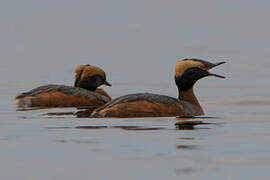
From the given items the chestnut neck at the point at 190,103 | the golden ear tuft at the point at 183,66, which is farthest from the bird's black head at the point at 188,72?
the chestnut neck at the point at 190,103

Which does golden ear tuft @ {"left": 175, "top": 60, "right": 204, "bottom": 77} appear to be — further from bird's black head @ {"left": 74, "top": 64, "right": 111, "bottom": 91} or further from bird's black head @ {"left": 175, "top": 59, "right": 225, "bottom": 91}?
bird's black head @ {"left": 74, "top": 64, "right": 111, "bottom": 91}

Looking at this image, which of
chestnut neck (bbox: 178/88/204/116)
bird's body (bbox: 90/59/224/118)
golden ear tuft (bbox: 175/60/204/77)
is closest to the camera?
bird's body (bbox: 90/59/224/118)

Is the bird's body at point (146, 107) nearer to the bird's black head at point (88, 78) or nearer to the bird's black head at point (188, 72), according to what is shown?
the bird's black head at point (188, 72)

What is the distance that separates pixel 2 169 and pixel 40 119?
6056 mm

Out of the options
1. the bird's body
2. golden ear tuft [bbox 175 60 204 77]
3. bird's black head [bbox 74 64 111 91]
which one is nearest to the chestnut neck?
the bird's body

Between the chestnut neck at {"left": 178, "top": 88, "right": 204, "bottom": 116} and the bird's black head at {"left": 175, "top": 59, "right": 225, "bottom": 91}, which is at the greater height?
the bird's black head at {"left": 175, "top": 59, "right": 225, "bottom": 91}

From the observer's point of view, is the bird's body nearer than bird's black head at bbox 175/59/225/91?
Yes

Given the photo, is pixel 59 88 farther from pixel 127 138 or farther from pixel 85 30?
pixel 85 30

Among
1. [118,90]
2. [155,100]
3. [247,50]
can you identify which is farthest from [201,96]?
[247,50]

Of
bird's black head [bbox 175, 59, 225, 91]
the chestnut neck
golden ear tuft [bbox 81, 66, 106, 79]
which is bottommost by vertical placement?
the chestnut neck

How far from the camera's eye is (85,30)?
78938mm

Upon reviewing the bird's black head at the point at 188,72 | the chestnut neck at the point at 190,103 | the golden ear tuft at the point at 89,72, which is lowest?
the chestnut neck at the point at 190,103

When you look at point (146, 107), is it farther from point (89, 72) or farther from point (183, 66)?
point (89, 72)

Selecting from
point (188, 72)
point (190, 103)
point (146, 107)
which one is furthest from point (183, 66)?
point (146, 107)
